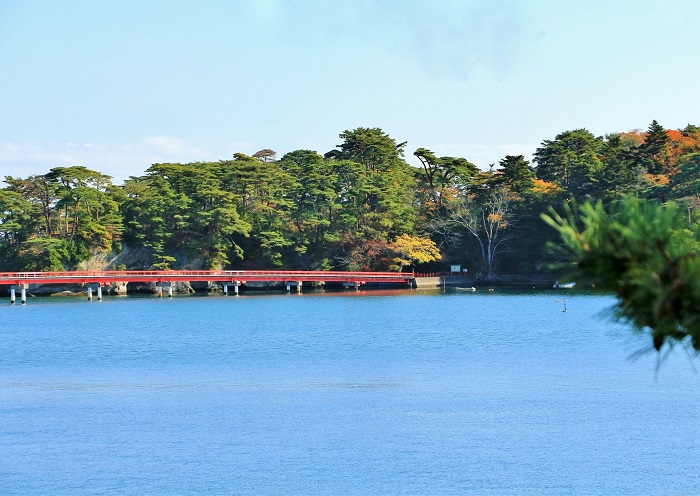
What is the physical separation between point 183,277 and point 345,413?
114ft

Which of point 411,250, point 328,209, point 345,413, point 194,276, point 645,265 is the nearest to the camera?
point 645,265

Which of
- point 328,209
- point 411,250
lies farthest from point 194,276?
point 411,250

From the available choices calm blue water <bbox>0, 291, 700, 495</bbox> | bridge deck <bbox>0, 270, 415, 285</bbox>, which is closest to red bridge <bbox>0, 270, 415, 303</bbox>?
bridge deck <bbox>0, 270, 415, 285</bbox>

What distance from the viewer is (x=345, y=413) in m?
17.2

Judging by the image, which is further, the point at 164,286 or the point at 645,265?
the point at 164,286

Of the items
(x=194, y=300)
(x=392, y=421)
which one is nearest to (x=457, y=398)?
(x=392, y=421)

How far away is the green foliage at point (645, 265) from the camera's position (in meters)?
2.63

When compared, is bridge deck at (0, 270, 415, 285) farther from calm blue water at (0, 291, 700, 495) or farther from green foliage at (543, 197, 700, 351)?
green foliage at (543, 197, 700, 351)

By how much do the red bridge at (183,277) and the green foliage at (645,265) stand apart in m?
45.9

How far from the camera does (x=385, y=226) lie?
56.8 m

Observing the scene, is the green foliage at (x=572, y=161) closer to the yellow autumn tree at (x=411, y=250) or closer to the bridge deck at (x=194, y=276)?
the yellow autumn tree at (x=411, y=250)

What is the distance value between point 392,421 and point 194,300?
34.6m

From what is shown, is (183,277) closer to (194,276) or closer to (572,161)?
(194,276)

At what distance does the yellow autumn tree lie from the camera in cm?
5541
